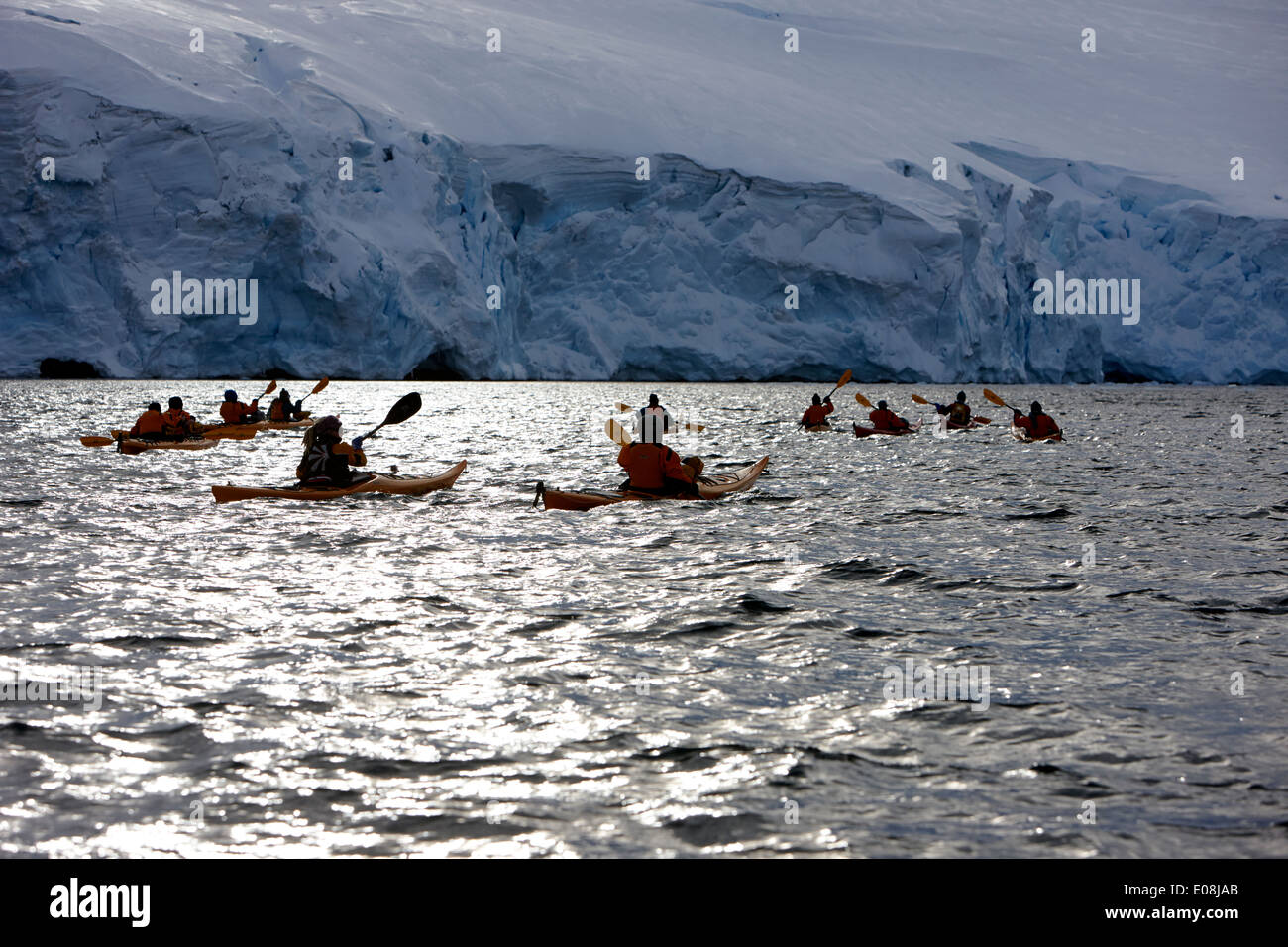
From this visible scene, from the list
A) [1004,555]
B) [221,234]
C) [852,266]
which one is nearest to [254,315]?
[221,234]

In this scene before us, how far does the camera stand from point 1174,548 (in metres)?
9.91

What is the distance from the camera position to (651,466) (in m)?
12.2

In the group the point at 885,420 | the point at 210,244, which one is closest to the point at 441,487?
the point at 885,420

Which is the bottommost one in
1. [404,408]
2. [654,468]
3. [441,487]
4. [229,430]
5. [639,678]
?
[639,678]

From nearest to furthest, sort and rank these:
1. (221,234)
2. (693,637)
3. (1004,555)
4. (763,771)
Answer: (763,771) < (693,637) < (1004,555) < (221,234)

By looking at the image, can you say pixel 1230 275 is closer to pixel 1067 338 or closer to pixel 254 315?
pixel 1067 338

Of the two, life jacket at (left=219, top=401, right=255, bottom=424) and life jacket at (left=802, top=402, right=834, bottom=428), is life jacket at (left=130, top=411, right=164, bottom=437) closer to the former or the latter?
life jacket at (left=219, top=401, right=255, bottom=424)

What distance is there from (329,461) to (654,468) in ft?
11.3

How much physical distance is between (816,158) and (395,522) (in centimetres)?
5182

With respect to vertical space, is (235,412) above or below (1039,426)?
above

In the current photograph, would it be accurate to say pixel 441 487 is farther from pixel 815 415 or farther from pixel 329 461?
pixel 815 415

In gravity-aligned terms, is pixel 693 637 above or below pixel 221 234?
below

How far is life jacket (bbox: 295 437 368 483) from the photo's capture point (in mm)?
12297

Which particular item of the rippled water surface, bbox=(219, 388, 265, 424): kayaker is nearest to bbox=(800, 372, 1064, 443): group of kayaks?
the rippled water surface
